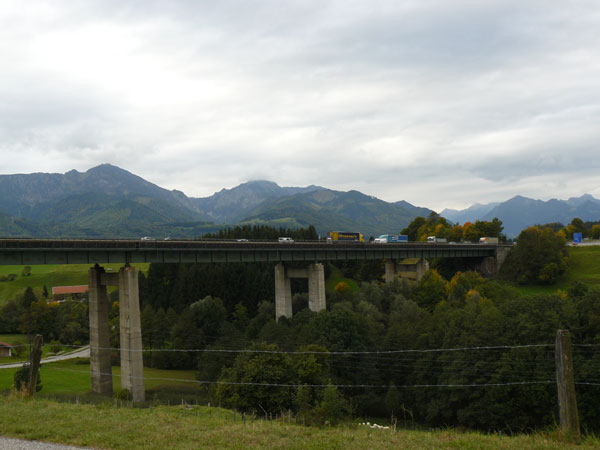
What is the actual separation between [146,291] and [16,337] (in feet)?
95.8

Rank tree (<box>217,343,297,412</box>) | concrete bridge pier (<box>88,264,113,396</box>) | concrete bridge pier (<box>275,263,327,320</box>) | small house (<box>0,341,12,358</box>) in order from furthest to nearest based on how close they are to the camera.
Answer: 1. small house (<box>0,341,12,358</box>)
2. concrete bridge pier (<box>275,263,327,320</box>)
3. concrete bridge pier (<box>88,264,113,396</box>)
4. tree (<box>217,343,297,412</box>)

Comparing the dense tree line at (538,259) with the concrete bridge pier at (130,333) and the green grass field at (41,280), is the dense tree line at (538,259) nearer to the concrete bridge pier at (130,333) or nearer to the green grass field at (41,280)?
the concrete bridge pier at (130,333)

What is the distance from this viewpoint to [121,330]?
50.7 metres

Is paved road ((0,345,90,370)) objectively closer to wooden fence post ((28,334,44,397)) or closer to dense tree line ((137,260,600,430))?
dense tree line ((137,260,600,430))

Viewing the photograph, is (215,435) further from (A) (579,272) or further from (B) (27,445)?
(A) (579,272)

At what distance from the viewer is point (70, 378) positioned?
211 feet

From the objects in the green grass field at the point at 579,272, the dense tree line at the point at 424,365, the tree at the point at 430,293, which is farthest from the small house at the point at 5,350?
the green grass field at the point at 579,272

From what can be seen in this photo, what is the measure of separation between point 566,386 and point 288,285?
66684 mm

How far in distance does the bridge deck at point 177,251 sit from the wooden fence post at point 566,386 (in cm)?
4670

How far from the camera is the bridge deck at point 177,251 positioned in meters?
45.7

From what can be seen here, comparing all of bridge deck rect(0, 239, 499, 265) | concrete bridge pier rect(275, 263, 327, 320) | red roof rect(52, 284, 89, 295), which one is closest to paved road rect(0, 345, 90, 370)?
bridge deck rect(0, 239, 499, 265)

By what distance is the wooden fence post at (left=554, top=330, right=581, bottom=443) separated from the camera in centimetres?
1163

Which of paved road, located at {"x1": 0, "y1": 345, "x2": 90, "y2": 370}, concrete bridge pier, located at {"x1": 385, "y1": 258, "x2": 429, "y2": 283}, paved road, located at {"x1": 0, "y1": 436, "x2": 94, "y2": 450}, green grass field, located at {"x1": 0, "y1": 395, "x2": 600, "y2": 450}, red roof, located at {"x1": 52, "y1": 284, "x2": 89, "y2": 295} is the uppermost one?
paved road, located at {"x1": 0, "y1": 436, "x2": 94, "y2": 450}

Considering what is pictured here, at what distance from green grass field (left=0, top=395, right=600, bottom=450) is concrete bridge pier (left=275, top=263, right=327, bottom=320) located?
6113 centimetres
